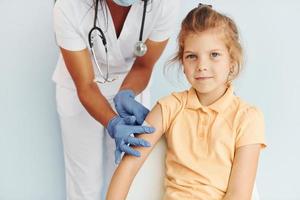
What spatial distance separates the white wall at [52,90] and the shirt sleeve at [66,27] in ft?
1.62

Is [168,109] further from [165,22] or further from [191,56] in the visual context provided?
→ [165,22]

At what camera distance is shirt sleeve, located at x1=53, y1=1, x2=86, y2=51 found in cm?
155

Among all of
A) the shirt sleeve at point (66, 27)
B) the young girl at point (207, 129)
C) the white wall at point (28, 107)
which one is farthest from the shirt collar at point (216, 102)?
the white wall at point (28, 107)

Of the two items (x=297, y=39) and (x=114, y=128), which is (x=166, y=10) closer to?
(x=114, y=128)

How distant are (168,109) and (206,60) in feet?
0.61

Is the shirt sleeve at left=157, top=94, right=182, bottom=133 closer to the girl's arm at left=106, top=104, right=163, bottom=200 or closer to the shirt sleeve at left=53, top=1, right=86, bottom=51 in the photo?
the girl's arm at left=106, top=104, right=163, bottom=200

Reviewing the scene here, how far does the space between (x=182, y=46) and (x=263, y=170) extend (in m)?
1.00

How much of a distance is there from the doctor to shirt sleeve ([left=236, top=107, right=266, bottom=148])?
0.83 feet

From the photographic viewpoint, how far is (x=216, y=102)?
4.67 feet

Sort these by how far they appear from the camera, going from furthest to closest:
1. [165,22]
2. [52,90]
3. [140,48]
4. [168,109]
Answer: [52,90] < [165,22] < [140,48] < [168,109]

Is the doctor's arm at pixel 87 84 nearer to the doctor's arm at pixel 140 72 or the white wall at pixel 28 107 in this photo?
the doctor's arm at pixel 140 72

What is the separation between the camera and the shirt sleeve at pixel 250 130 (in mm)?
1359

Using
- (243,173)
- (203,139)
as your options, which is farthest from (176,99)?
(243,173)

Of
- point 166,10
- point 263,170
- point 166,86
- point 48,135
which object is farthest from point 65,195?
point 166,10
